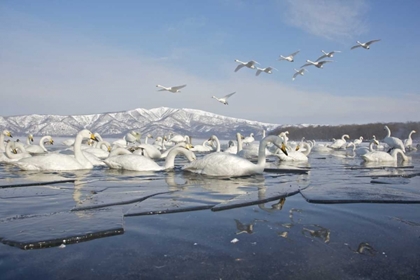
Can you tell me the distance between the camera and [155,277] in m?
2.87

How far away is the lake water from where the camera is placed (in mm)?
3035

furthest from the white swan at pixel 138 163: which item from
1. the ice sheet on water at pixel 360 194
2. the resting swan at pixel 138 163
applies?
the ice sheet on water at pixel 360 194

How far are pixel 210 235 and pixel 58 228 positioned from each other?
1738 millimetres

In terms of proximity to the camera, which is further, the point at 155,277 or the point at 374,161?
the point at 374,161

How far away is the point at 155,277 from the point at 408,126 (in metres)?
83.8

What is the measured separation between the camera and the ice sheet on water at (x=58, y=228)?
3.63m

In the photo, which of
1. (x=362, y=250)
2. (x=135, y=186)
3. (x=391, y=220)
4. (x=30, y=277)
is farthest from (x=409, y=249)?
(x=135, y=186)

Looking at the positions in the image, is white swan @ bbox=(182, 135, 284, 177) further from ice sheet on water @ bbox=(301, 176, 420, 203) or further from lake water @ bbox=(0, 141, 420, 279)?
lake water @ bbox=(0, 141, 420, 279)

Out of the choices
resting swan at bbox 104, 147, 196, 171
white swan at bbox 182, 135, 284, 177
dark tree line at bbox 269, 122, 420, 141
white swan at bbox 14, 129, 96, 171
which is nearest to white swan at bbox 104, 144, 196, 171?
resting swan at bbox 104, 147, 196, 171

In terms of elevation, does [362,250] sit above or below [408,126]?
below

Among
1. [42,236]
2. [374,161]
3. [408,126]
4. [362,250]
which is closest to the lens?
[362,250]

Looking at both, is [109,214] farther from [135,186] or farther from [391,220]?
[391,220]

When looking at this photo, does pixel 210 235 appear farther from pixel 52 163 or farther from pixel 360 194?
pixel 52 163

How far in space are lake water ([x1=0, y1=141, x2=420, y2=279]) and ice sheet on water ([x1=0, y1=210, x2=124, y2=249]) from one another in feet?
0.04
